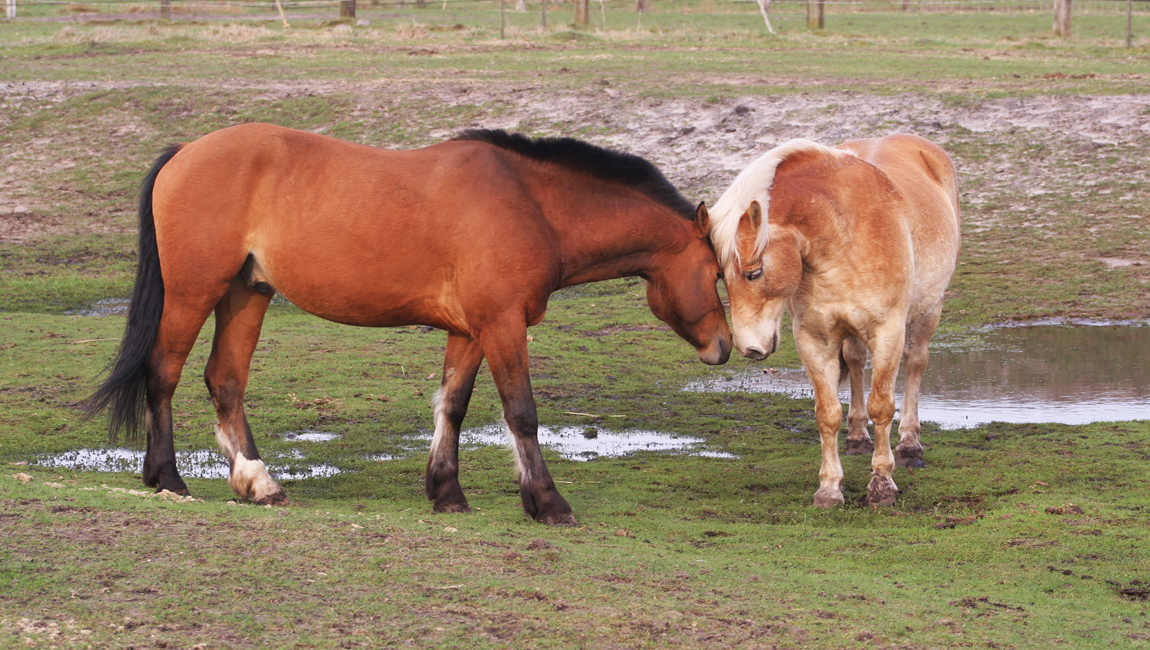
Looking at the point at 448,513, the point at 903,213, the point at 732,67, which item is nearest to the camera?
the point at 448,513

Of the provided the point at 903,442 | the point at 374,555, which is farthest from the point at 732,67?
the point at 374,555

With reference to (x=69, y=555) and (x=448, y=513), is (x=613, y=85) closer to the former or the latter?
(x=448, y=513)

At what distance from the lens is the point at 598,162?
6.09 m

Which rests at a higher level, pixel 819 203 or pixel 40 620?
pixel 819 203

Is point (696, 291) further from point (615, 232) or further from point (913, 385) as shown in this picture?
point (913, 385)

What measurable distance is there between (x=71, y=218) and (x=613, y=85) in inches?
336

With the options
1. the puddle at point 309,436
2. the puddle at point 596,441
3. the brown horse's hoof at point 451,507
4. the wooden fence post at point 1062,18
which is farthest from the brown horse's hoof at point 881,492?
the wooden fence post at point 1062,18

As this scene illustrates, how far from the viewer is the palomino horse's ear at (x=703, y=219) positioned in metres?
6.02

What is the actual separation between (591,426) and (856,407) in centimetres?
191

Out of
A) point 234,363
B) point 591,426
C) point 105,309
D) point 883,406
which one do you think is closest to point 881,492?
point 883,406

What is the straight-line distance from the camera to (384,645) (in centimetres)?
378

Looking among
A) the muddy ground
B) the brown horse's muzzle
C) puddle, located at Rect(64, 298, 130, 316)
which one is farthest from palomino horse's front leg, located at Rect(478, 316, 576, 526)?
the muddy ground

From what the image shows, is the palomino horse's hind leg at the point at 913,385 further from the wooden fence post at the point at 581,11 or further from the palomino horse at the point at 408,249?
the wooden fence post at the point at 581,11

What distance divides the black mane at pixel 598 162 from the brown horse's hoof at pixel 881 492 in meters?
1.84
